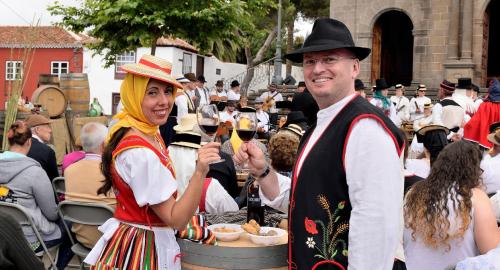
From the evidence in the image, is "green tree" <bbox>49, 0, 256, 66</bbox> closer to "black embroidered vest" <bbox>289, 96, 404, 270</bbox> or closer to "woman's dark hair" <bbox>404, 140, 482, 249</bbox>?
"woman's dark hair" <bbox>404, 140, 482, 249</bbox>

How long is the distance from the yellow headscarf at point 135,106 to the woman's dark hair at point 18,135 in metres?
2.86

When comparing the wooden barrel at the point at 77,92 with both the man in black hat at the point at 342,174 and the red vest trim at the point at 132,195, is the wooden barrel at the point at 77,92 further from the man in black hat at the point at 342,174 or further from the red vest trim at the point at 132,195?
the man in black hat at the point at 342,174

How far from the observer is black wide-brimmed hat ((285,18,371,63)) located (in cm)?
240

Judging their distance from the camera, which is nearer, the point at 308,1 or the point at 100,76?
the point at 308,1

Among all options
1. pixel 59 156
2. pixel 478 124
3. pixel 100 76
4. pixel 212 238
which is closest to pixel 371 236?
pixel 212 238

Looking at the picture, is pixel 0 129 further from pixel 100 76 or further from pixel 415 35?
pixel 100 76

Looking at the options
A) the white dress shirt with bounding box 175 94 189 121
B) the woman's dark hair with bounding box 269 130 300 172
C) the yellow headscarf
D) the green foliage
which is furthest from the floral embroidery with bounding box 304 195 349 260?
the green foliage

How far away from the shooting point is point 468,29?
68.4ft

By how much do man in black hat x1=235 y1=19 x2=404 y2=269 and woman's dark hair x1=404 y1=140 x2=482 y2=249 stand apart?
161 cm

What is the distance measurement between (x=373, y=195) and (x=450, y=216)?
1.85 metres

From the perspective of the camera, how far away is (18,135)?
17.5ft

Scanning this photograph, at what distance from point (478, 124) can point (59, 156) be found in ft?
25.1

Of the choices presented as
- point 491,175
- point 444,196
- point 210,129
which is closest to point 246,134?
point 210,129

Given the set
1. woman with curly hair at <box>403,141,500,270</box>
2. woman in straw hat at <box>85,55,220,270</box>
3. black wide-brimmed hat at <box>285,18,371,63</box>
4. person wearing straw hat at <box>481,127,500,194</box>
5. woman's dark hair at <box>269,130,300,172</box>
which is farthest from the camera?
person wearing straw hat at <box>481,127,500,194</box>
